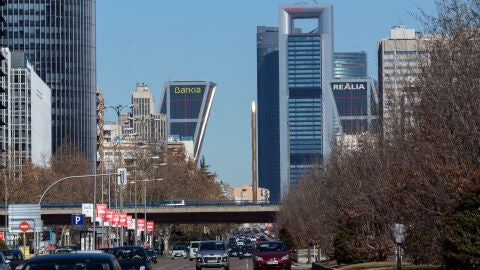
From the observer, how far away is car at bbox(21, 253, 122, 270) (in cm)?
1853

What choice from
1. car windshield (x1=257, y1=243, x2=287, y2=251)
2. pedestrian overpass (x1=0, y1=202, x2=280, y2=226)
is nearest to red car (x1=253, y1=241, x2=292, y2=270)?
car windshield (x1=257, y1=243, x2=287, y2=251)

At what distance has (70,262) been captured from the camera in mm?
18672

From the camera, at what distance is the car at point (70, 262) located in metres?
18.5

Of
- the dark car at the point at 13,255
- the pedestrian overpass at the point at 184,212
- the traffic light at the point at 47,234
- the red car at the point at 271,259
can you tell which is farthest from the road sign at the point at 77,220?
the pedestrian overpass at the point at 184,212

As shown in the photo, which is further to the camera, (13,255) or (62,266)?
(13,255)

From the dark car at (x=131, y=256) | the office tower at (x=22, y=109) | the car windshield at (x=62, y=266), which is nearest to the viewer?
the car windshield at (x=62, y=266)

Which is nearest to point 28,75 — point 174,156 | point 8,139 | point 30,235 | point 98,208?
point 8,139

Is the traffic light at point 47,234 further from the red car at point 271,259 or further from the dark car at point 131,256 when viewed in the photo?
the dark car at point 131,256

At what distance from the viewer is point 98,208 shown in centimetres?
6862

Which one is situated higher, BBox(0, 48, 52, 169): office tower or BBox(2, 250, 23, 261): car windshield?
BBox(0, 48, 52, 169): office tower

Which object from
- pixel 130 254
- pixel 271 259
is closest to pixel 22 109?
pixel 271 259

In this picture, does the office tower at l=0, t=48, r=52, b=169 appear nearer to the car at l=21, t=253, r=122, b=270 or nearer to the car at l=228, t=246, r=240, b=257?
the car at l=228, t=246, r=240, b=257

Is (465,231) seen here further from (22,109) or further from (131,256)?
(22,109)

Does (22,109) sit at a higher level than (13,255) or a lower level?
higher
